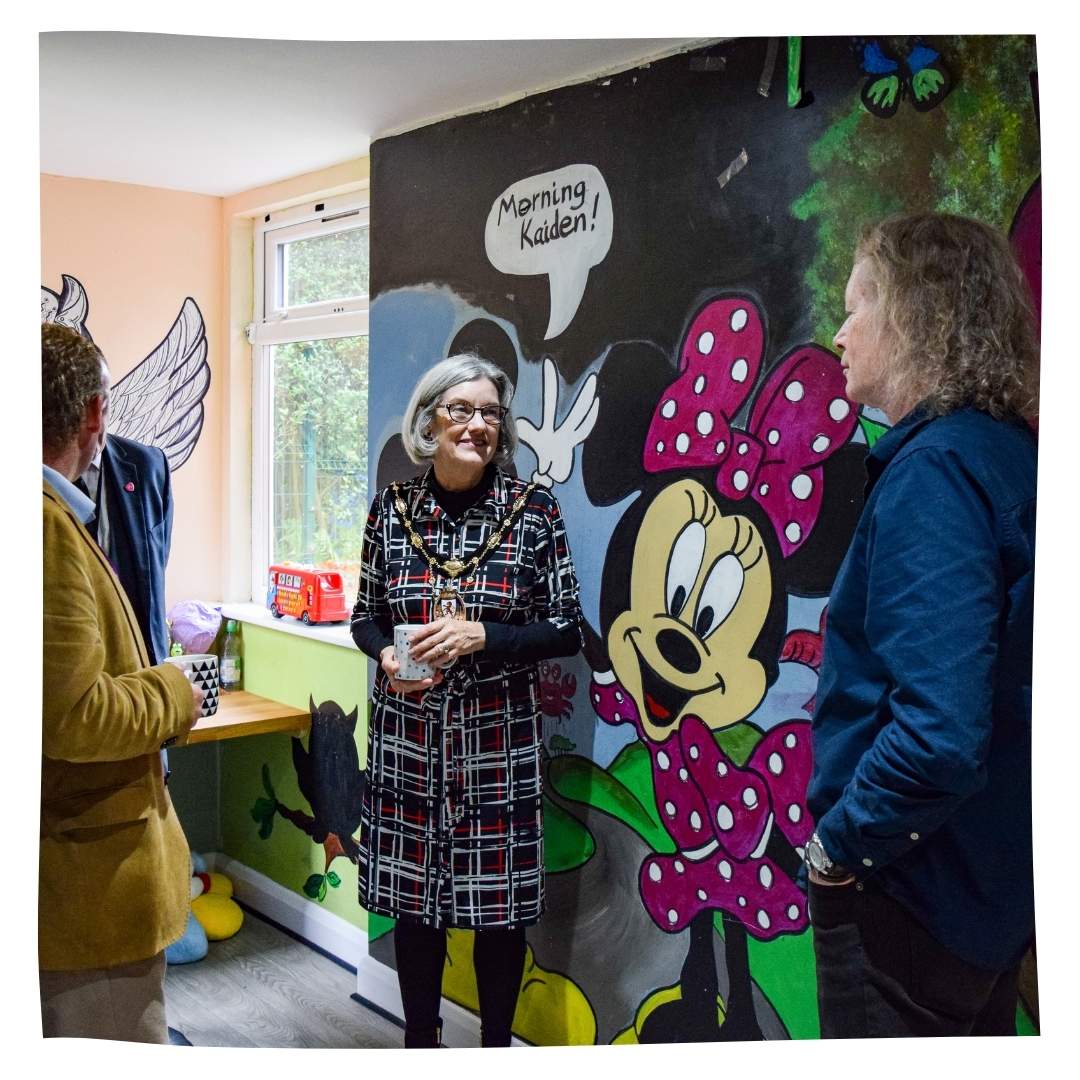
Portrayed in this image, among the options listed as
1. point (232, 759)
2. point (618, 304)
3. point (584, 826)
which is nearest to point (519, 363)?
point (618, 304)

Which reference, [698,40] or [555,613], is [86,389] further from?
[698,40]

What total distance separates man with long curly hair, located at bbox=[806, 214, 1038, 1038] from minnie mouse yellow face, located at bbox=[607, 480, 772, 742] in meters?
0.19

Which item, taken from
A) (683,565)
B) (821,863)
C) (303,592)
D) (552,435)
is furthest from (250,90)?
(821,863)

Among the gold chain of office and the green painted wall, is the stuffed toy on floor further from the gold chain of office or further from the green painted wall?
the gold chain of office

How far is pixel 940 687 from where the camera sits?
1258 mm

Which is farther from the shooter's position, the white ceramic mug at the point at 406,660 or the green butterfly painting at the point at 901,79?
the white ceramic mug at the point at 406,660

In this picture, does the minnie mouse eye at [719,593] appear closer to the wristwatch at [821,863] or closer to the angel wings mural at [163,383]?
the wristwatch at [821,863]

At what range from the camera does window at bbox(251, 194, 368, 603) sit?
1.83 meters

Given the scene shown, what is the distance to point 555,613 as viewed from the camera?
1.79 meters

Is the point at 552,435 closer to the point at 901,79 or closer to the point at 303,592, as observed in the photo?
the point at 303,592

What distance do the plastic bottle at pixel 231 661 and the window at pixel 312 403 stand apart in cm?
11

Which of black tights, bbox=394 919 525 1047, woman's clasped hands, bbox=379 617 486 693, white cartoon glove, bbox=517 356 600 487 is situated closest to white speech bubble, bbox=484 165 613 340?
white cartoon glove, bbox=517 356 600 487

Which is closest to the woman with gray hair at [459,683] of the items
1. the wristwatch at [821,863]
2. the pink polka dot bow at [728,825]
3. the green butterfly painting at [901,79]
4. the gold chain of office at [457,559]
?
the gold chain of office at [457,559]

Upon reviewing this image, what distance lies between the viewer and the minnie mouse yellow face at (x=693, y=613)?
1.59 m
